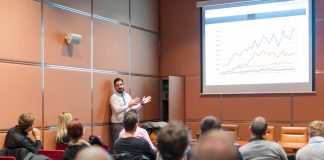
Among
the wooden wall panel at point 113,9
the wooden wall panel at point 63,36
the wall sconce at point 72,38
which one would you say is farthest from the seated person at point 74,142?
the wooden wall panel at point 113,9

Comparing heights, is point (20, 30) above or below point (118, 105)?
above

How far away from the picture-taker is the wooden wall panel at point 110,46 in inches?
268

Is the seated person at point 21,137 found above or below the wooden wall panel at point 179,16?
below

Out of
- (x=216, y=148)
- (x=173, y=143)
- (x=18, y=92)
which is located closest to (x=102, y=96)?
(x=18, y=92)

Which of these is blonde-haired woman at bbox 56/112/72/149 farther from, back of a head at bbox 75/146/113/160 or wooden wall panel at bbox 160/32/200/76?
back of a head at bbox 75/146/113/160

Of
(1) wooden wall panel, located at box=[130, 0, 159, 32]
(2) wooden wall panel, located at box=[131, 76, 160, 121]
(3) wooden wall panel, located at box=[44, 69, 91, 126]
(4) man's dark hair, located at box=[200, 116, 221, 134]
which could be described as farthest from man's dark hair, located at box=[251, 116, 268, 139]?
(1) wooden wall panel, located at box=[130, 0, 159, 32]

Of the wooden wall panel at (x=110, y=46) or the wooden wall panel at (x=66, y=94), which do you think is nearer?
the wooden wall panel at (x=66, y=94)

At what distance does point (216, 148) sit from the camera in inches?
47.6

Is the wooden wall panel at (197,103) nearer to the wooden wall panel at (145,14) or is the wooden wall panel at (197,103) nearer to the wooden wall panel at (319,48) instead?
the wooden wall panel at (145,14)

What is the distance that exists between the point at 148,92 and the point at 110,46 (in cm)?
162

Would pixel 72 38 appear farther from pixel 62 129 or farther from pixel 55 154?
pixel 55 154

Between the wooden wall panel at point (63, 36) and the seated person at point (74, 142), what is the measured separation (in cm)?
277

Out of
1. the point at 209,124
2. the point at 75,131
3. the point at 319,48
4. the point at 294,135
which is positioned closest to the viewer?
the point at 75,131

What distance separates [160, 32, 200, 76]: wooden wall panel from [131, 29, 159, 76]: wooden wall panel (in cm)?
18
